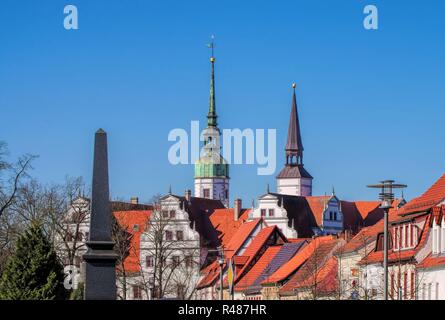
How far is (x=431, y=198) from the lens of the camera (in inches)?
2670

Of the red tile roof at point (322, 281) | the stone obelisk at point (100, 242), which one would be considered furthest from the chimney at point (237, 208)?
the stone obelisk at point (100, 242)

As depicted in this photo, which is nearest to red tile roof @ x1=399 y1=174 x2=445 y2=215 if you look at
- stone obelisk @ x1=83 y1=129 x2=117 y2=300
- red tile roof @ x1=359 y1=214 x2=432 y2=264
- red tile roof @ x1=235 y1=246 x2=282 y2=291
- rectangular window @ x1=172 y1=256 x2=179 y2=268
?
red tile roof @ x1=359 y1=214 x2=432 y2=264

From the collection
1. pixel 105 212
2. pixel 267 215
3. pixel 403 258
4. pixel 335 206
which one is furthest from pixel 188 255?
pixel 105 212

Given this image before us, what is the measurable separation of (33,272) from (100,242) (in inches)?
718

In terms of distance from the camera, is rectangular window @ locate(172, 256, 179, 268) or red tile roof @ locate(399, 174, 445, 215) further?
rectangular window @ locate(172, 256, 179, 268)

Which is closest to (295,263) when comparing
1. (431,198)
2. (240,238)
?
(431,198)

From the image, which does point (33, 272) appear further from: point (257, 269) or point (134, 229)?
point (134, 229)

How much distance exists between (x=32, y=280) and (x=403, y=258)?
Answer: 2161 cm

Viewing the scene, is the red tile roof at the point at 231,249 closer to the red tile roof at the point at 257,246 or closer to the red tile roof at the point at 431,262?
the red tile roof at the point at 257,246

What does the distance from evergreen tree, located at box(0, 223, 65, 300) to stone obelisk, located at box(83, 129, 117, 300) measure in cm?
1613

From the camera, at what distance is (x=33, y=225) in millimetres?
54469

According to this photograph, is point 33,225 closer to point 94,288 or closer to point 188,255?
point 94,288

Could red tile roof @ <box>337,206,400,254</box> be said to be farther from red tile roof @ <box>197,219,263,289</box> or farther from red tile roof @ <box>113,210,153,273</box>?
red tile roof @ <box>113,210,153,273</box>

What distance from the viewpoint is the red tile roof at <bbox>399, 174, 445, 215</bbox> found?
2613 inches
